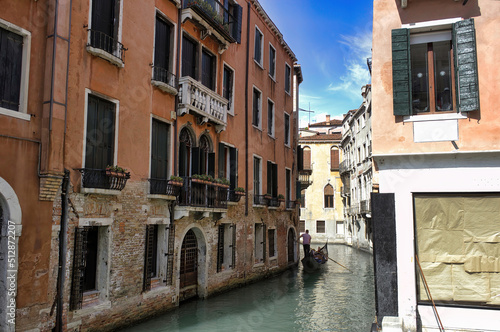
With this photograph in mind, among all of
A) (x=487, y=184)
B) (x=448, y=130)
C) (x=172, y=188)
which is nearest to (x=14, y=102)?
(x=172, y=188)

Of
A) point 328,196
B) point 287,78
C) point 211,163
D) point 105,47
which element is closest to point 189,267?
point 211,163

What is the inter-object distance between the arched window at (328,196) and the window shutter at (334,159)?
1.84 metres

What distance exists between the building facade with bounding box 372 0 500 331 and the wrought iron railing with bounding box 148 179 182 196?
5484 millimetres

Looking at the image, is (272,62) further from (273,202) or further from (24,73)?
(24,73)

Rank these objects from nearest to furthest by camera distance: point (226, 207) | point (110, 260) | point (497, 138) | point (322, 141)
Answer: point (497, 138) < point (110, 260) < point (226, 207) < point (322, 141)

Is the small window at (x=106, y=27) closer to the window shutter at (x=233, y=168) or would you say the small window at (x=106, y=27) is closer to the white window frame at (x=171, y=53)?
the white window frame at (x=171, y=53)

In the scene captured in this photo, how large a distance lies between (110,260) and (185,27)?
669cm

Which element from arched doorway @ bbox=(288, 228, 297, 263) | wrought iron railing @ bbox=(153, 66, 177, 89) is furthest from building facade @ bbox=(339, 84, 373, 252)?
wrought iron railing @ bbox=(153, 66, 177, 89)

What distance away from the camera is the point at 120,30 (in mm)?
9289

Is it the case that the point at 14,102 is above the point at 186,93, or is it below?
below

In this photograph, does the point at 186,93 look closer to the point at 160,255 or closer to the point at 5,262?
the point at 160,255

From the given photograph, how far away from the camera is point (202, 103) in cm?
1195

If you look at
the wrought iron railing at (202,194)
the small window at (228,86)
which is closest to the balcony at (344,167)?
the small window at (228,86)

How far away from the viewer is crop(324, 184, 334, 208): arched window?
135ft
